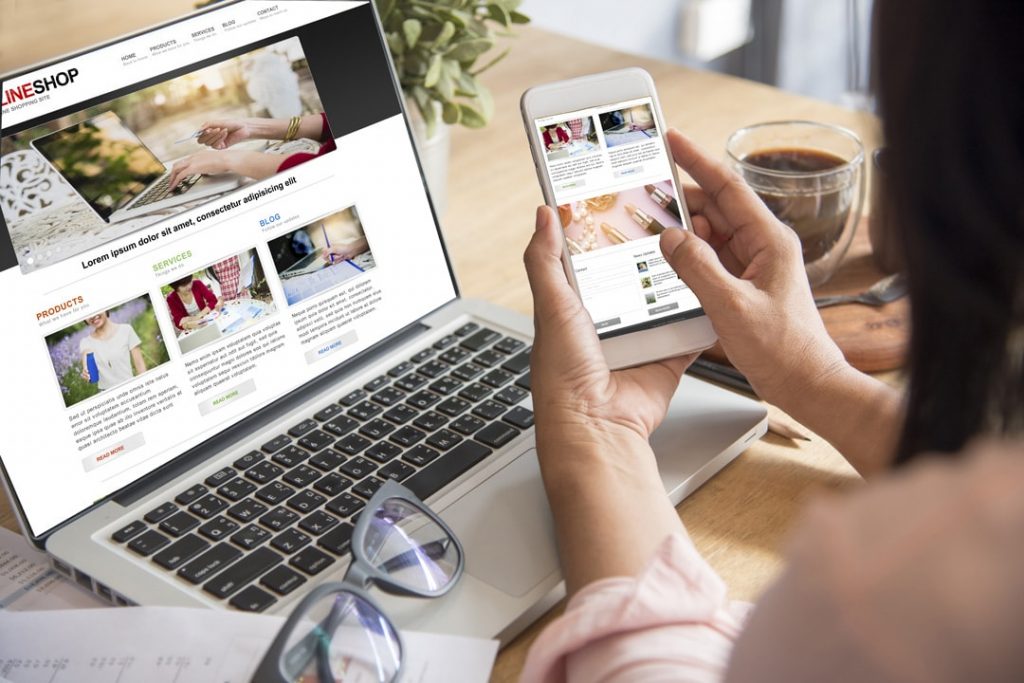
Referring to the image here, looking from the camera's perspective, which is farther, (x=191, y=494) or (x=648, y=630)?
(x=191, y=494)

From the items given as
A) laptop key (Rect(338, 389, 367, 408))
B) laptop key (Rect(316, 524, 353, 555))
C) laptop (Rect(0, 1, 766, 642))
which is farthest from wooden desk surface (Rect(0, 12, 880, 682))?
laptop key (Rect(338, 389, 367, 408))

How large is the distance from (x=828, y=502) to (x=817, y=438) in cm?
48

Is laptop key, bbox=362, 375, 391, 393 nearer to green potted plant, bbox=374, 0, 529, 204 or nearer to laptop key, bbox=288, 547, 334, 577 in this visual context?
laptop key, bbox=288, 547, 334, 577

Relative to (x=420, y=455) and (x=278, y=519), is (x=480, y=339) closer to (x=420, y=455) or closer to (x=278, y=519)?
(x=420, y=455)

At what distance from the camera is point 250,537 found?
708mm

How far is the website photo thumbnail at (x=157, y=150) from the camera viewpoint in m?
0.72

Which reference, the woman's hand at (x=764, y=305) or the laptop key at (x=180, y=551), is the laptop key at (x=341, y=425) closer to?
the laptop key at (x=180, y=551)

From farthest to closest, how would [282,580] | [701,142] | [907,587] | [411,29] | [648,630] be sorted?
1. [701,142]
2. [411,29]
3. [282,580]
4. [648,630]
5. [907,587]

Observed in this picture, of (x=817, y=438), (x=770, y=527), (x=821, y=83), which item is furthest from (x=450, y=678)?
(x=821, y=83)

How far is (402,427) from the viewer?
81cm

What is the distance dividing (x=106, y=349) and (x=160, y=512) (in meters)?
0.12

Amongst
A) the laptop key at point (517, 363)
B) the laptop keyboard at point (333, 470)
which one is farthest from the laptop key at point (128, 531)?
the laptop key at point (517, 363)

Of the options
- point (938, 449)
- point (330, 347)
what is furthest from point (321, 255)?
point (938, 449)

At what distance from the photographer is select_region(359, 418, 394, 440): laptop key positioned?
2.65 feet
